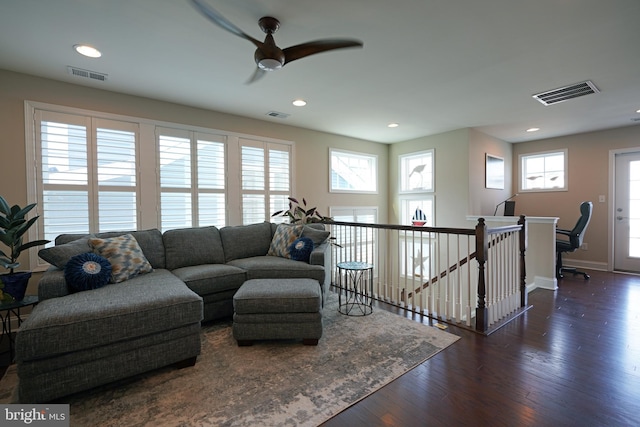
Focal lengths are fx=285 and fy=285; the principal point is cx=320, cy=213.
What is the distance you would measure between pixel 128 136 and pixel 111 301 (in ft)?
7.73

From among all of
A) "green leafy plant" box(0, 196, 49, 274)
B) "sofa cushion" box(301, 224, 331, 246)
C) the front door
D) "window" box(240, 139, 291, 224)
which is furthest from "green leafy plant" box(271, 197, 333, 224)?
the front door

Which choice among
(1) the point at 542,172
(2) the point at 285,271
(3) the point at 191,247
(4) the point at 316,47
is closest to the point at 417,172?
(1) the point at 542,172

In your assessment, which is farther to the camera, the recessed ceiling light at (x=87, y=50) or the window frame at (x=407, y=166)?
the window frame at (x=407, y=166)

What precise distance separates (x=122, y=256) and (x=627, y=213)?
25.1 ft

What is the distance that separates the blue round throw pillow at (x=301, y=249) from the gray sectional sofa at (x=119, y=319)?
0.59ft

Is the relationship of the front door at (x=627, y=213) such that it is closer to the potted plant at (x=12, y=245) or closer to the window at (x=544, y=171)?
the window at (x=544, y=171)

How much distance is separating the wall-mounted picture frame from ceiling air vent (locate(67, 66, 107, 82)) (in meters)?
6.06

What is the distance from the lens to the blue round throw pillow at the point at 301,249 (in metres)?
3.36

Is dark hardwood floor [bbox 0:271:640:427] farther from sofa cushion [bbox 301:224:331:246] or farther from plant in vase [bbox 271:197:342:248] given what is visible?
plant in vase [bbox 271:197:342:248]

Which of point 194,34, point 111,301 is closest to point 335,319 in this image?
point 111,301

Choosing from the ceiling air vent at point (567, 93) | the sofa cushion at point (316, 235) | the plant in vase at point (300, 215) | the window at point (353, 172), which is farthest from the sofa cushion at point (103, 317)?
the ceiling air vent at point (567, 93)

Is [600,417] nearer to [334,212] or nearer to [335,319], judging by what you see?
[335,319]

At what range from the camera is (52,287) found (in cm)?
218

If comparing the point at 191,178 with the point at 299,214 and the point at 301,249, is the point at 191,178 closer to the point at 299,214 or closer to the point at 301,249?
the point at 299,214
